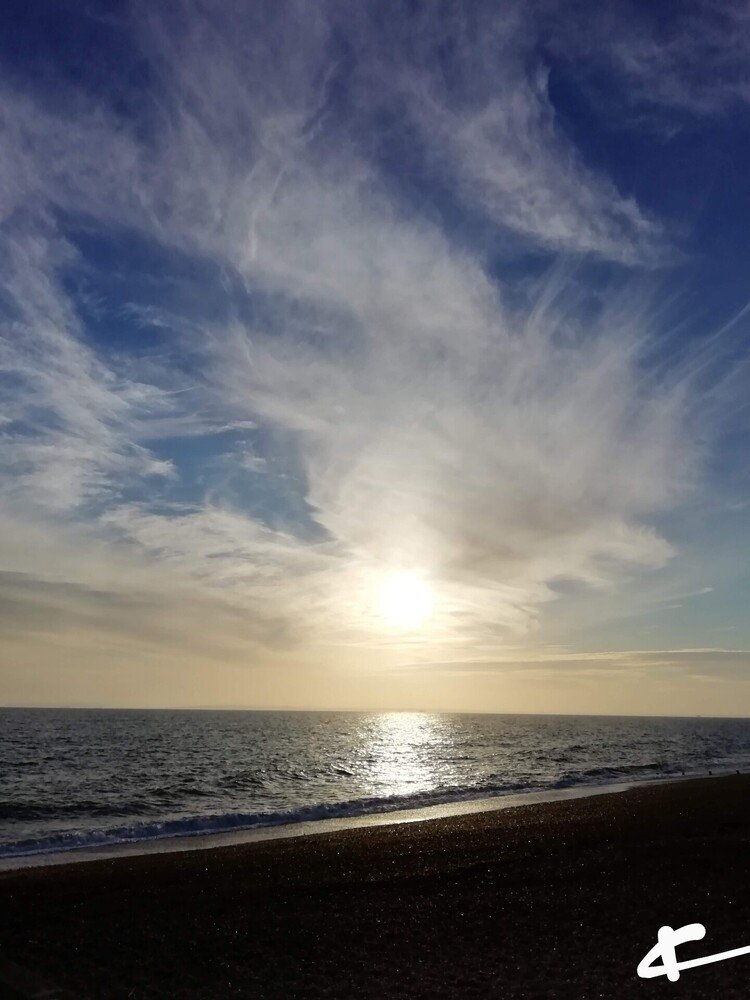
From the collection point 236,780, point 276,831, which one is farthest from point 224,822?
point 236,780

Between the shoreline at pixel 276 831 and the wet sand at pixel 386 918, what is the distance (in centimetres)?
196

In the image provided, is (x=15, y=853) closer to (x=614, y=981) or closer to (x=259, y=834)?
(x=259, y=834)

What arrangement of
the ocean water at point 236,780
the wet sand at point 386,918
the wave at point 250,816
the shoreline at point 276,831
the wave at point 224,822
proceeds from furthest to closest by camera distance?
1. the ocean water at point 236,780
2. the wave at point 250,816
3. the wave at point 224,822
4. the shoreline at point 276,831
5. the wet sand at point 386,918

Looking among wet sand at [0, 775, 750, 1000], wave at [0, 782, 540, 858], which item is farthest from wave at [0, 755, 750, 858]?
wet sand at [0, 775, 750, 1000]

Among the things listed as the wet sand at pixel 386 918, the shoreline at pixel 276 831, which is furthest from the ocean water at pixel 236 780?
the wet sand at pixel 386 918

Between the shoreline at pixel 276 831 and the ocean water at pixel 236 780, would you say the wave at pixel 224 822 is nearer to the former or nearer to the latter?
the ocean water at pixel 236 780

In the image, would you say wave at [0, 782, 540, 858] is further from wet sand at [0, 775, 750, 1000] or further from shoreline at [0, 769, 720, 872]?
wet sand at [0, 775, 750, 1000]

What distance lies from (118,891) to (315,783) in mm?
32567

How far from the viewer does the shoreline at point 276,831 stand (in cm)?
2247

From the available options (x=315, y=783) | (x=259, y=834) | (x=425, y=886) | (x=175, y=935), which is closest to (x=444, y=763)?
(x=315, y=783)

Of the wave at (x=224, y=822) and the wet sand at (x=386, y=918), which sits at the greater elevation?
the wet sand at (x=386, y=918)

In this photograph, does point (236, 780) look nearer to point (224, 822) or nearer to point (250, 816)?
point (250, 816)

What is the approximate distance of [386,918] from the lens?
13.9m

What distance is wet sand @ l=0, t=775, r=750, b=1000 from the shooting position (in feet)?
34.3
